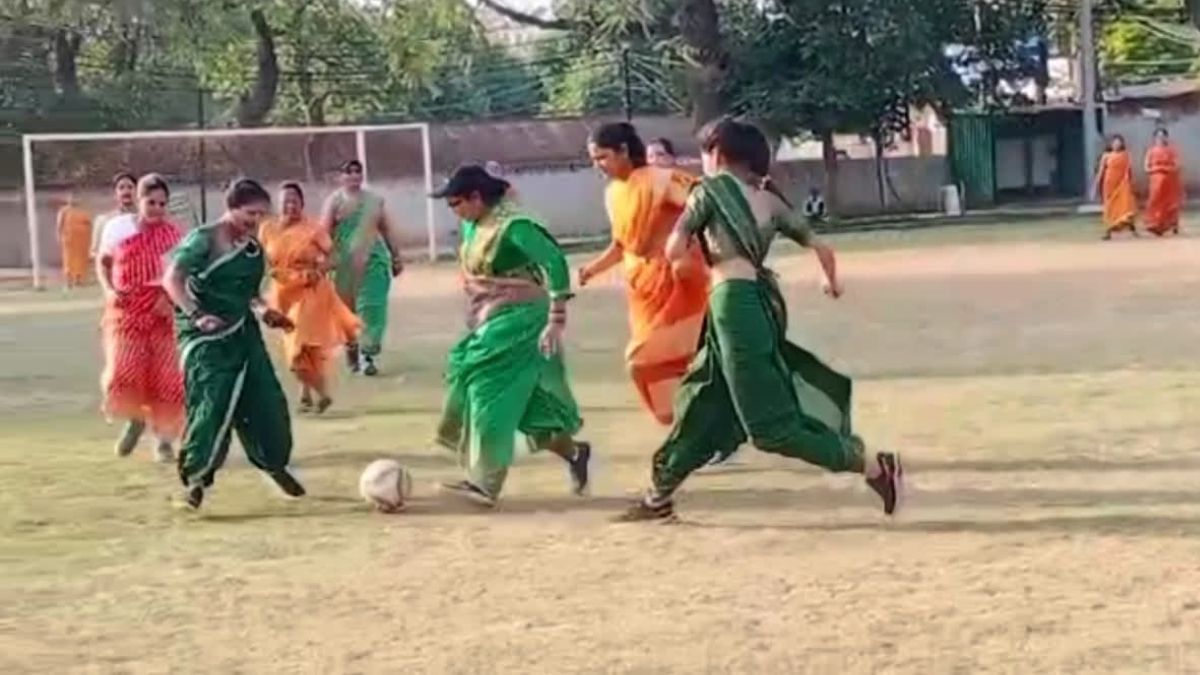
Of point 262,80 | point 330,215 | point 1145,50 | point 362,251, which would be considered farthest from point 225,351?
point 1145,50

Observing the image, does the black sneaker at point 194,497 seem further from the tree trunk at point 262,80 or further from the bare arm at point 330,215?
the tree trunk at point 262,80

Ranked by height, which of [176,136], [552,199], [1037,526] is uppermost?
[176,136]

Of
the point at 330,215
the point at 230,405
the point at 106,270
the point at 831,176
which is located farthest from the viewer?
the point at 831,176

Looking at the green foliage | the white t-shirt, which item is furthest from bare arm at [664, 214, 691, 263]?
the green foliage

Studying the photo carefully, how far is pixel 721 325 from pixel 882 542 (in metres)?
1.06

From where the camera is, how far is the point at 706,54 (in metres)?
40.7

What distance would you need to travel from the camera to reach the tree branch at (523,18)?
43.0m

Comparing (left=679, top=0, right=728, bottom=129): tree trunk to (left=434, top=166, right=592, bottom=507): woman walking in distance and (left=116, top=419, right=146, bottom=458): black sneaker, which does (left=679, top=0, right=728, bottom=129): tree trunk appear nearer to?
(left=116, top=419, right=146, bottom=458): black sneaker

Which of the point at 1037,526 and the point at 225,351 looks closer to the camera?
the point at 1037,526

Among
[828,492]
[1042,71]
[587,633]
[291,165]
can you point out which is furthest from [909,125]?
[587,633]

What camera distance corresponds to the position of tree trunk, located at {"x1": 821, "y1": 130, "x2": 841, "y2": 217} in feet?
139

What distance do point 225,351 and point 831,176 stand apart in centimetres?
3425

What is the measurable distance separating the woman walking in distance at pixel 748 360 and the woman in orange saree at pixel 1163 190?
2170 cm

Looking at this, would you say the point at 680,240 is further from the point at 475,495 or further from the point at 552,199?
the point at 552,199
